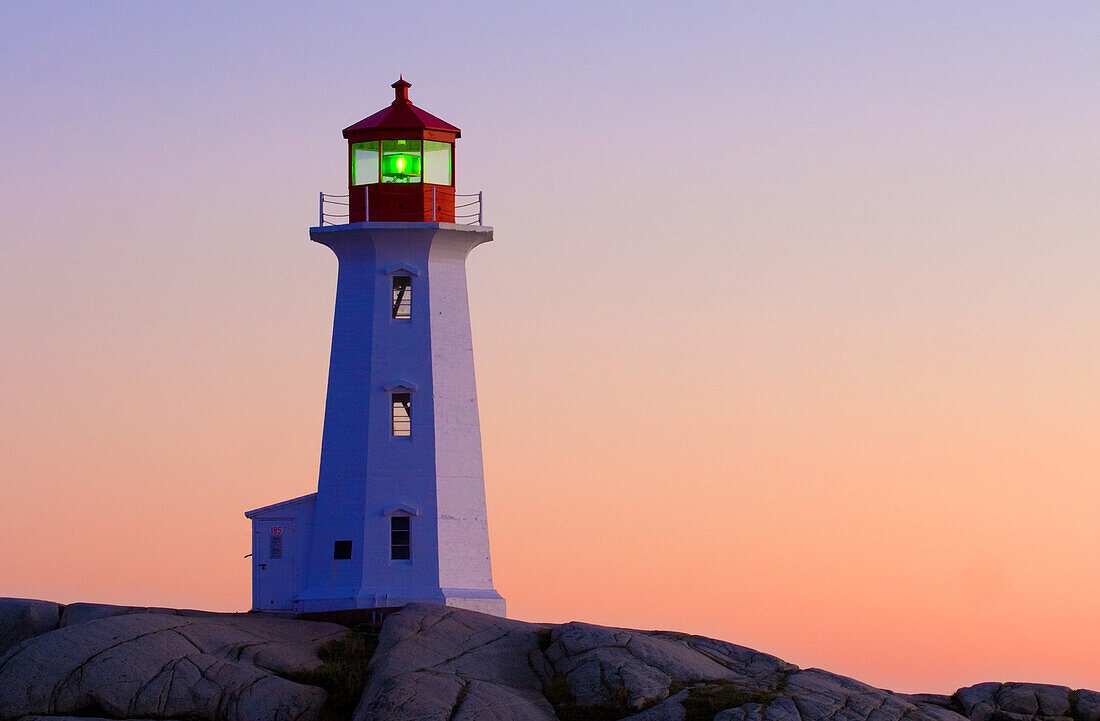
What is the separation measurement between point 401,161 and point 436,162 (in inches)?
30.1

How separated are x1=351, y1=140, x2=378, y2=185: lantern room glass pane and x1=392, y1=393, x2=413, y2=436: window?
15.5 feet

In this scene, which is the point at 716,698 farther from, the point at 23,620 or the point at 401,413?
the point at 23,620

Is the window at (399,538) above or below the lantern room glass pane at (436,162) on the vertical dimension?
below

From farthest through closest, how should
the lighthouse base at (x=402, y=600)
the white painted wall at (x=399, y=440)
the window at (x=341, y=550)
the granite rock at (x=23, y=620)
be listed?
1. the window at (x=341, y=550)
2. the white painted wall at (x=399, y=440)
3. the lighthouse base at (x=402, y=600)
4. the granite rock at (x=23, y=620)

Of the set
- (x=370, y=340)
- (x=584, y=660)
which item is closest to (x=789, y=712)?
(x=584, y=660)

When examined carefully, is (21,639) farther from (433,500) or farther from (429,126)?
(429,126)

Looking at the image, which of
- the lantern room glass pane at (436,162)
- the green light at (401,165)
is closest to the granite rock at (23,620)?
the green light at (401,165)

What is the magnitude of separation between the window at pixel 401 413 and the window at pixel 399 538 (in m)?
1.94

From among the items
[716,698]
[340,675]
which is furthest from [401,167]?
[716,698]

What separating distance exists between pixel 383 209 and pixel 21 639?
11.6 metres

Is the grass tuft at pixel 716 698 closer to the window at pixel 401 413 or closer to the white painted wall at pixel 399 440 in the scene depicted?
the white painted wall at pixel 399 440

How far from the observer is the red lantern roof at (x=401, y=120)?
4106 cm

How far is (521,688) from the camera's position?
33.3 meters

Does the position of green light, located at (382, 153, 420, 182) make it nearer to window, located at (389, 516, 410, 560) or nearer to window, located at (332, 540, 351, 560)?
window, located at (389, 516, 410, 560)
